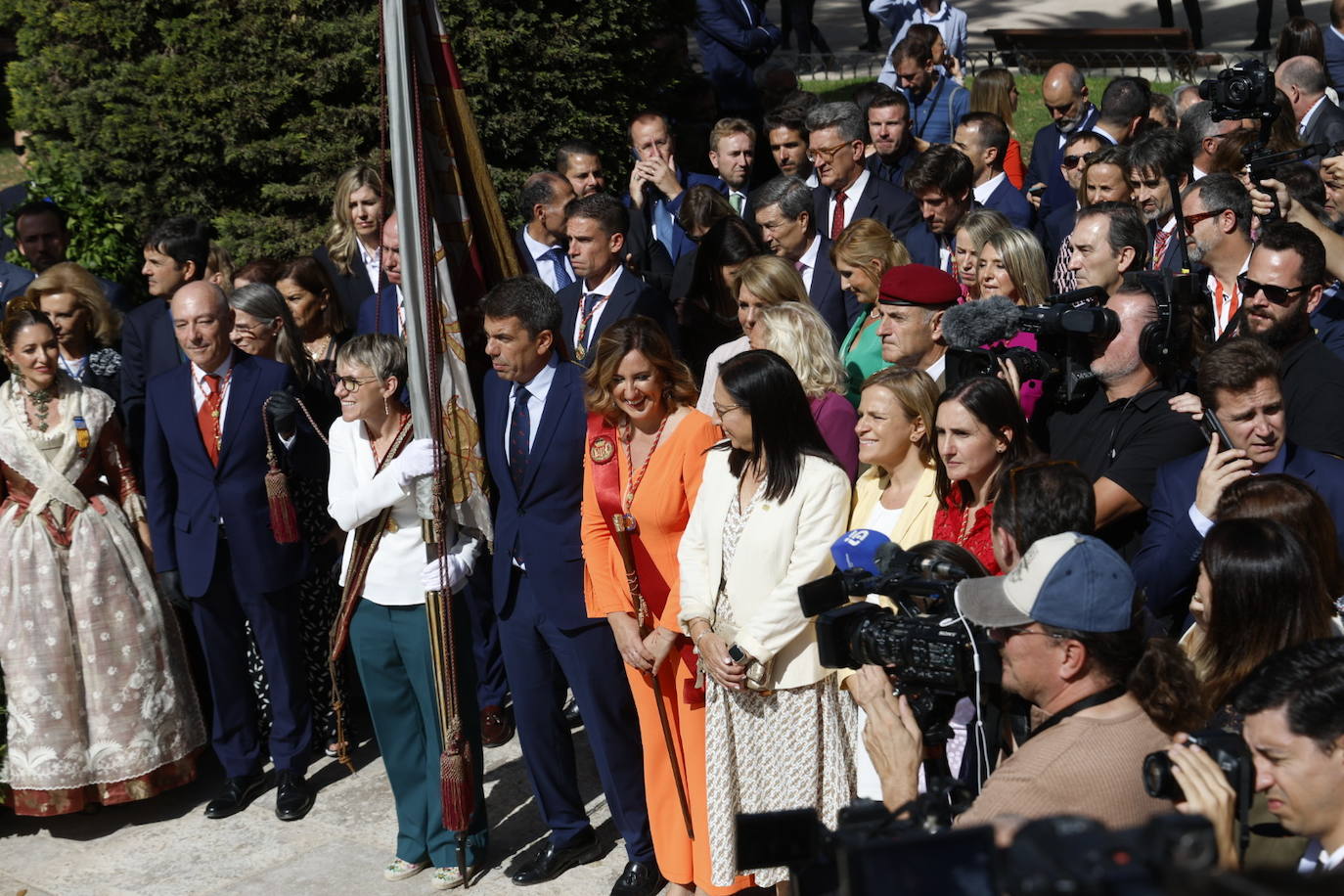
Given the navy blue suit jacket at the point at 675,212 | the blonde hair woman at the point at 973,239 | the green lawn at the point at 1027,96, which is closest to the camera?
the blonde hair woman at the point at 973,239

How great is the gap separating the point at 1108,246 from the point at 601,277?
236cm

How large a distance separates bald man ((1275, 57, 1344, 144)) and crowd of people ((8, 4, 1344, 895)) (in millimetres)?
96

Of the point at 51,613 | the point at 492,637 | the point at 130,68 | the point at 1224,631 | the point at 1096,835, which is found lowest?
the point at 492,637

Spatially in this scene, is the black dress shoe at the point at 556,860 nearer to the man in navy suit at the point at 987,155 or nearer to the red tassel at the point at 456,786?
the red tassel at the point at 456,786

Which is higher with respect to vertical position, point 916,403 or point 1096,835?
point 1096,835

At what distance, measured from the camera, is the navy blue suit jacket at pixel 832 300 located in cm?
691

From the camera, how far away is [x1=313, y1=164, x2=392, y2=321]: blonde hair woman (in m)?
7.62

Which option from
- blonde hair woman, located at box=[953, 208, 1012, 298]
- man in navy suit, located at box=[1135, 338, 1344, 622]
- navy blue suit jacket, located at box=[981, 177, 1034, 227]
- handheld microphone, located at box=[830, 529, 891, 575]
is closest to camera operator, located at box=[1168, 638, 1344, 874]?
handheld microphone, located at box=[830, 529, 891, 575]

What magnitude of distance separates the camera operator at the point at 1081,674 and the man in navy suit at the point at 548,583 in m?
2.37

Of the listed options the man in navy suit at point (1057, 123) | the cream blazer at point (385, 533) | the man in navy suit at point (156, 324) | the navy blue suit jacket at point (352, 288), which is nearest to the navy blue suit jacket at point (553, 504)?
the cream blazer at point (385, 533)

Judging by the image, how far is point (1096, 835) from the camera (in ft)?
5.90

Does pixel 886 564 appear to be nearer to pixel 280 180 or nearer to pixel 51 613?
pixel 51 613

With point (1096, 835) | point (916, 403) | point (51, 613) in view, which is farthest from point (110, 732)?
point (1096, 835)

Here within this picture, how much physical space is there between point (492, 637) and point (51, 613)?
1908mm
